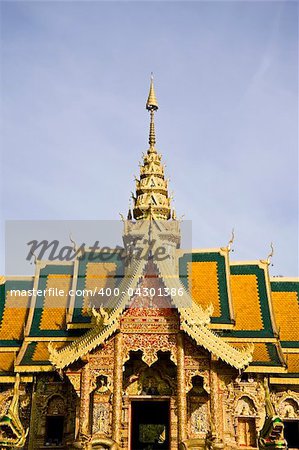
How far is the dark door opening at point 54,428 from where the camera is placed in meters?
17.1

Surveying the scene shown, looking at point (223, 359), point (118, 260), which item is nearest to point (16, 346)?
point (118, 260)

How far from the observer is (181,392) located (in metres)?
14.7

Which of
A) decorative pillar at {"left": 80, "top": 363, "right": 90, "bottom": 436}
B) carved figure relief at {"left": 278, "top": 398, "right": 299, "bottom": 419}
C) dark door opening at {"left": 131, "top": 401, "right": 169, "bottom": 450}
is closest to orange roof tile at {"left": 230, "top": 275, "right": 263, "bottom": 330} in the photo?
carved figure relief at {"left": 278, "top": 398, "right": 299, "bottom": 419}

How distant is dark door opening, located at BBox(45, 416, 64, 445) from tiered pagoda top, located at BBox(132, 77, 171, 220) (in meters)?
8.97

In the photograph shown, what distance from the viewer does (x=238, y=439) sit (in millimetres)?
16781

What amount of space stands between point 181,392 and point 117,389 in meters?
1.73

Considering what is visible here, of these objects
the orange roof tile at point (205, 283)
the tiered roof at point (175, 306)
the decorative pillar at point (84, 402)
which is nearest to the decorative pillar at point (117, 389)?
the tiered roof at point (175, 306)

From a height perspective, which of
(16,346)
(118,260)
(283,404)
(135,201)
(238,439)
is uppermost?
(135,201)

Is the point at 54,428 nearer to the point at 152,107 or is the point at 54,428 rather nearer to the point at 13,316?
the point at 13,316

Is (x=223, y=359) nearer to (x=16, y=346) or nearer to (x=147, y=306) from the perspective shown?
(x=147, y=306)

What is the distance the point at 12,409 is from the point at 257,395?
810 cm

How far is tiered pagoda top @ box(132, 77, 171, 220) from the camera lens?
23719mm

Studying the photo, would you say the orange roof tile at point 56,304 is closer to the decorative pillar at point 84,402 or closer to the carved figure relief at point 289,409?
the decorative pillar at point 84,402

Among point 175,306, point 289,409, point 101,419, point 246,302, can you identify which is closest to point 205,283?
point 246,302
